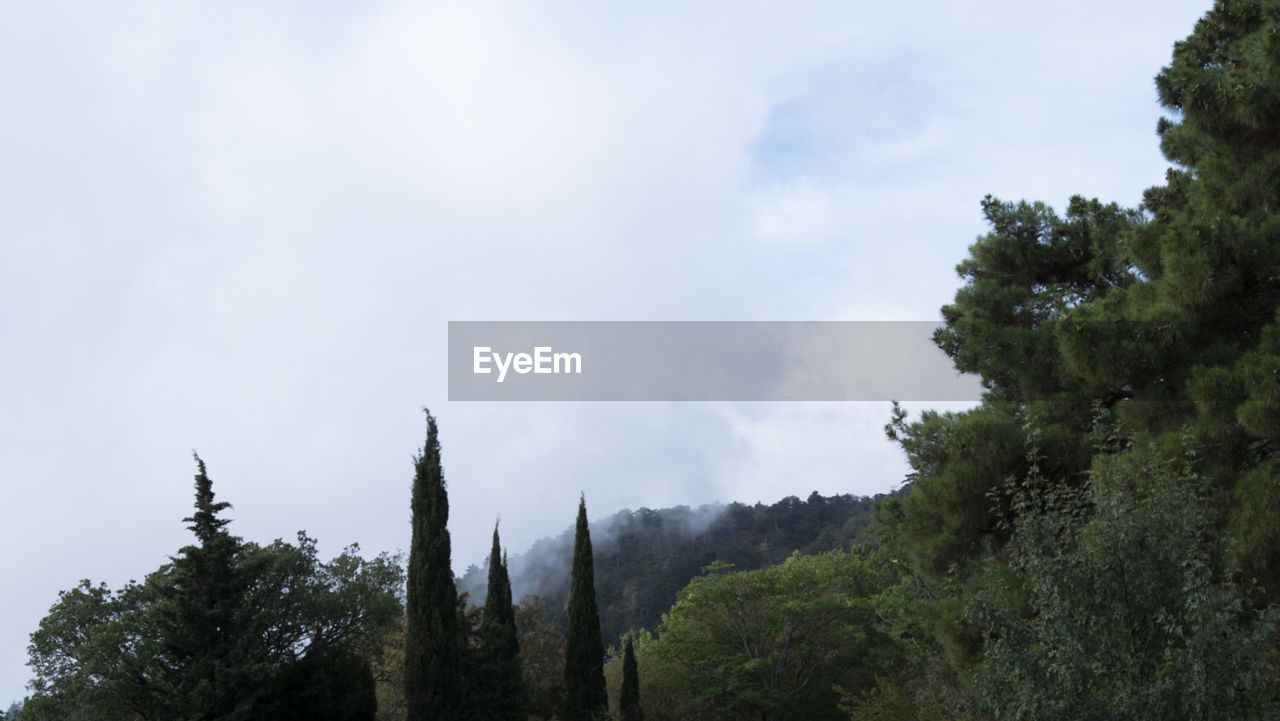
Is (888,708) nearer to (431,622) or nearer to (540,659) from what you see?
(431,622)

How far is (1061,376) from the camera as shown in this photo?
441 inches

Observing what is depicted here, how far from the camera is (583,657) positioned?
1142 inches

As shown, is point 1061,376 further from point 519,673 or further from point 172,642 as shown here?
point 519,673

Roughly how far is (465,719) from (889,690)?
11.0 meters

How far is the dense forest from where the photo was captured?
23.6 feet

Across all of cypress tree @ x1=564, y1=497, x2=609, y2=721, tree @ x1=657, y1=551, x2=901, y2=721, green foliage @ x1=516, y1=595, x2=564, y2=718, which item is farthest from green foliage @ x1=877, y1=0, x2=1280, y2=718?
green foliage @ x1=516, y1=595, x2=564, y2=718

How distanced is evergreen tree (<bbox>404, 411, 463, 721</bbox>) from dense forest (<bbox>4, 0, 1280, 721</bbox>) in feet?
0.19

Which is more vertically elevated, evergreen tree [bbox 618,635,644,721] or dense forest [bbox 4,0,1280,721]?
dense forest [bbox 4,0,1280,721]

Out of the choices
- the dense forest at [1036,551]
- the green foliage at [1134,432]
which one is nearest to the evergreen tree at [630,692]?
the dense forest at [1036,551]

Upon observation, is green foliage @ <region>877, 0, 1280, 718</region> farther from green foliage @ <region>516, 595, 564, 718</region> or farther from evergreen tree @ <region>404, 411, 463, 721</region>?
green foliage @ <region>516, 595, 564, 718</region>

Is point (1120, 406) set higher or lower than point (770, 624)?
higher

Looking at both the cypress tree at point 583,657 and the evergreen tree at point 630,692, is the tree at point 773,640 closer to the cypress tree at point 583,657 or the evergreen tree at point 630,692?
the evergreen tree at point 630,692

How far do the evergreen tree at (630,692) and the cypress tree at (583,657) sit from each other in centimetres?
76

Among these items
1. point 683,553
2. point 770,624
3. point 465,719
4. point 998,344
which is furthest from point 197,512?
point 683,553
